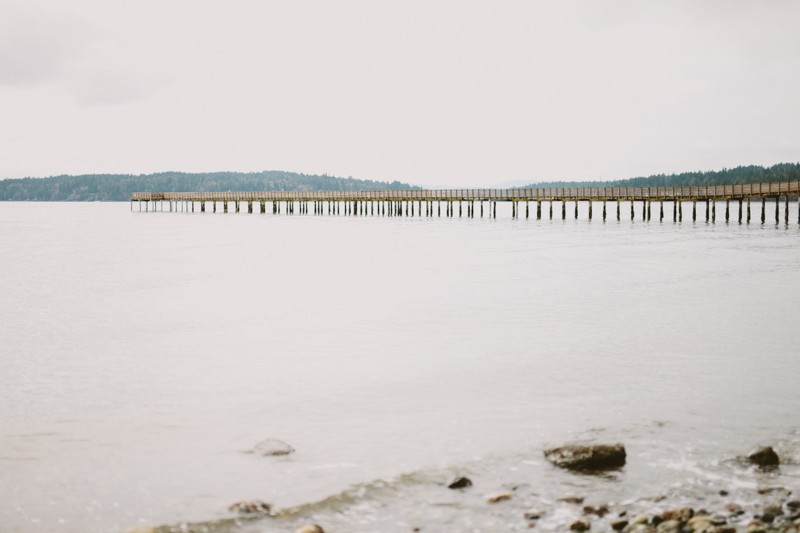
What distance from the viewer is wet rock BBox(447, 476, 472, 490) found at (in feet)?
26.8

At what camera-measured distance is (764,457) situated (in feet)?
28.7

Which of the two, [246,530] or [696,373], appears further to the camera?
[696,373]

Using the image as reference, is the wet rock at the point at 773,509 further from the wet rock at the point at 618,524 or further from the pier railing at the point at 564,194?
the pier railing at the point at 564,194

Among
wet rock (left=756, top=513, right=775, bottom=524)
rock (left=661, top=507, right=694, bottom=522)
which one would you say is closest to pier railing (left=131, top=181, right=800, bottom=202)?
wet rock (left=756, top=513, right=775, bottom=524)

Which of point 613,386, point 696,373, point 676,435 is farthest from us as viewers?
point 696,373

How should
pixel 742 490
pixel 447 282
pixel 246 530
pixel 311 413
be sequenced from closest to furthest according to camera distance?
pixel 246 530, pixel 742 490, pixel 311 413, pixel 447 282

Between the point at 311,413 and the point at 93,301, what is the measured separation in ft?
51.3

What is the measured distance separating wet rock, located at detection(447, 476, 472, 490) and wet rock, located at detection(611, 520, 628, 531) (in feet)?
5.67

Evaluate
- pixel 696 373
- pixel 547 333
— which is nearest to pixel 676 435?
pixel 696 373

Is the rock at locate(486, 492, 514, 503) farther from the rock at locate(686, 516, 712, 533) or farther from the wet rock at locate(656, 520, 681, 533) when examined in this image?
the rock at locate(686, 516, 712, 533)

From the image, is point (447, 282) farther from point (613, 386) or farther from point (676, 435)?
point (676, 435)

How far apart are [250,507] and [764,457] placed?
19.5 ft

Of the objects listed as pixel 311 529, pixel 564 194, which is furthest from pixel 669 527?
pixel 564 194

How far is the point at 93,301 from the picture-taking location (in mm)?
24281
